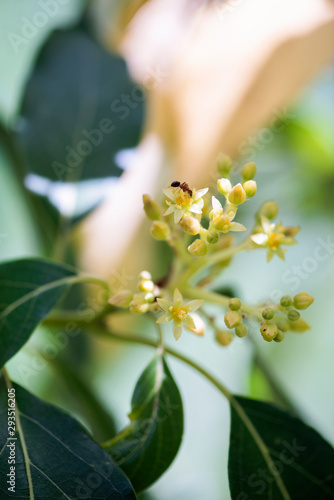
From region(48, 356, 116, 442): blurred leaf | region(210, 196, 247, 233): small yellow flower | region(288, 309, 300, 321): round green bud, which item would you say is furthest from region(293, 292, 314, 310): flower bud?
region(48, 356, 116, 442): blurred leaf

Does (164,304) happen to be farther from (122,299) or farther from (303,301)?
(303,301)

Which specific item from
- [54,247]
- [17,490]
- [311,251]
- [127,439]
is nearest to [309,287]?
[311,251]

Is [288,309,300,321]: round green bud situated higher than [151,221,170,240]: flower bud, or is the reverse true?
[288,309,300,321]: round green bud

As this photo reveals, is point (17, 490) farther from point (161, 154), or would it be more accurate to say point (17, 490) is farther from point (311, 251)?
point (311, 251)

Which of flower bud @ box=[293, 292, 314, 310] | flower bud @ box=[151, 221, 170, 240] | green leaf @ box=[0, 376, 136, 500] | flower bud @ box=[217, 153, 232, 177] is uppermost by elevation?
flower bud @ box=[217, 153, 232, 177]

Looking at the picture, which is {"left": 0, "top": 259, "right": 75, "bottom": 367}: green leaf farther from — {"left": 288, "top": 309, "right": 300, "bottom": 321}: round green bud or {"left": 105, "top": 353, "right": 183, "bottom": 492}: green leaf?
{"left": 288, "top": 309, "right": 300, "bottom": 321}: round green bud

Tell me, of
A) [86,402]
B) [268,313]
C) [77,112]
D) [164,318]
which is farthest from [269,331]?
[77,112]

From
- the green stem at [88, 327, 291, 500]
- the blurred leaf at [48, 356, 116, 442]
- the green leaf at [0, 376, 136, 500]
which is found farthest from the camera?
the blurred leaf at [48, 356, 116, 442]
